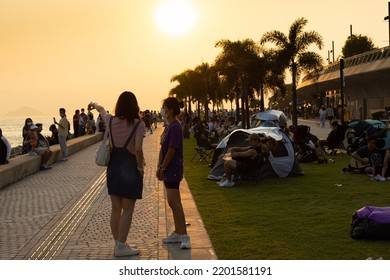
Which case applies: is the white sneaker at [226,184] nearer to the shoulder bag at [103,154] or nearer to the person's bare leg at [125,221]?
the person's bare leg at [125,221]

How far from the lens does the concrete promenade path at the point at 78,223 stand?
8.30 m

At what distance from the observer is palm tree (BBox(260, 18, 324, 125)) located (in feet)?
145

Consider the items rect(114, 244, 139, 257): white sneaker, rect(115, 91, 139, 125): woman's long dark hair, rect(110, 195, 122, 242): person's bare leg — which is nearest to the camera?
rect(115, 91, 139, 125): woman's long dark hair

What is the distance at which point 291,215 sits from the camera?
10844 millimetres

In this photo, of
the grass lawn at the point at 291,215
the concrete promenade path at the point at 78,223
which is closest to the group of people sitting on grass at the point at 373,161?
the grass lawn at the point at 291,215

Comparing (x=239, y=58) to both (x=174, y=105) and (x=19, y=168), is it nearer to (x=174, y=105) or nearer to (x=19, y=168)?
(x=19, y=168)

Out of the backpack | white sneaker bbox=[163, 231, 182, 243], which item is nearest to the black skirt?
white sneaker bbox=[163, 231, 182, 243]

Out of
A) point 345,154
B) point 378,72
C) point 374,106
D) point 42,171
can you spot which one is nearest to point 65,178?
point 42,171

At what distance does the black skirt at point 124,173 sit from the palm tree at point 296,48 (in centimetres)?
3681

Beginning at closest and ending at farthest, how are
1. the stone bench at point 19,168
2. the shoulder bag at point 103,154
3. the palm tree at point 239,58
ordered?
the shoulder bag at point 103,154 → the stone bench at point 19,168 → the palm tree at point 239,58

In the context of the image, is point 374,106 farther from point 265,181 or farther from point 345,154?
point 265,181

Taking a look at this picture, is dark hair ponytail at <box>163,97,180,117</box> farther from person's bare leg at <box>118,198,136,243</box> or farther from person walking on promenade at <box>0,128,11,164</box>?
person walking on promenade at <box>0,128,11,164</box>

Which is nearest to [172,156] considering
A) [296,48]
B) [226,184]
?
[226,184]

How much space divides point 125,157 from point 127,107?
56cm
